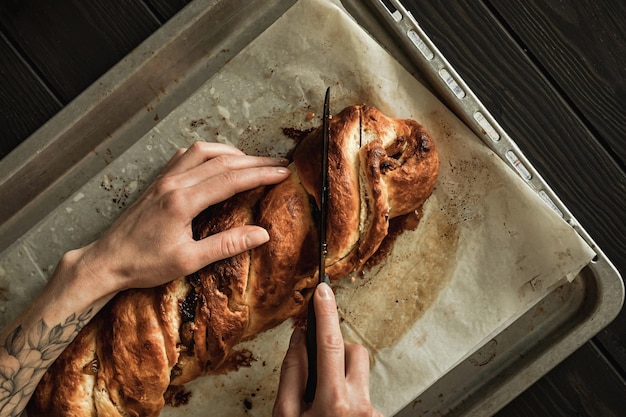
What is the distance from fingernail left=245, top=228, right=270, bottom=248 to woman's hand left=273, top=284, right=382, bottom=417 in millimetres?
188

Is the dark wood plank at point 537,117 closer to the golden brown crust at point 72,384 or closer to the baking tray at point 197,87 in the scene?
the baking tray at point 197,87

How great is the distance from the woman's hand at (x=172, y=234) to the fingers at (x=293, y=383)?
0.93ft

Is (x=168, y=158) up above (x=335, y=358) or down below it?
above

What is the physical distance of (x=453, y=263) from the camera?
1785 millimetres

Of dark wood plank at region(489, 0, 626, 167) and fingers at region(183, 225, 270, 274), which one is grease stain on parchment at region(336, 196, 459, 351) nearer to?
fingers at region(183, 225, 270, 274)

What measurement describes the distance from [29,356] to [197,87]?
905 mm

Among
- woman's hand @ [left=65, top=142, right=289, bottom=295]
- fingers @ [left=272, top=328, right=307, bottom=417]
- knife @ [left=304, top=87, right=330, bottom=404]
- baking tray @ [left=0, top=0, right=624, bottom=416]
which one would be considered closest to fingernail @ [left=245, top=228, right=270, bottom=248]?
woman's hand @ [left=65, top=142, right=289, bottom=295]

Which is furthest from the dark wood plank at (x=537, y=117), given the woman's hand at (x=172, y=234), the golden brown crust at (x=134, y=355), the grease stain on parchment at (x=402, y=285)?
the golden brown crust at (x=134, y=355)

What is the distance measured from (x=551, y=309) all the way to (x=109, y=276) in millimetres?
1278

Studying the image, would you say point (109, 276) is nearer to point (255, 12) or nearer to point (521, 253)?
point (255, 12)

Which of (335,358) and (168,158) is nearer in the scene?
(335,358)

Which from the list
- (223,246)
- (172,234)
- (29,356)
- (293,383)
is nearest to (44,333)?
(29,356)

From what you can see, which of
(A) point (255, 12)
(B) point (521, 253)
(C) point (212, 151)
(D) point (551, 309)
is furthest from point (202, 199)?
(D) point (551, 309)

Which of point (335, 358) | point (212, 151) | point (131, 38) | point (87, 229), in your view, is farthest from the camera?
point (131, 38)
